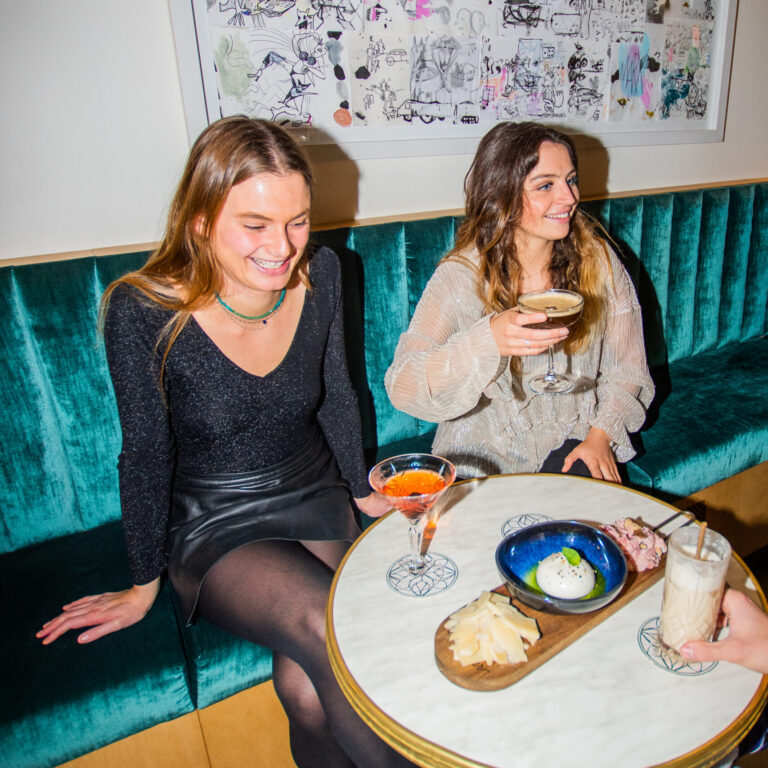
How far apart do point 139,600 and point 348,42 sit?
1804mm

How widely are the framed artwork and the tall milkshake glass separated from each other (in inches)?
67.6

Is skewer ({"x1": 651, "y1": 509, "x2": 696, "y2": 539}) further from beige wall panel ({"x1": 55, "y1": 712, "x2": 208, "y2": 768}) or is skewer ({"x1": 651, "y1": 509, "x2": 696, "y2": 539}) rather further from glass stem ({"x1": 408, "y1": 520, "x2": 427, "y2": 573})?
beige wall panel ({"x1": 55, "y1": 712, "x2": 208, "y2": 768})

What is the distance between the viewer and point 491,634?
2.99ft

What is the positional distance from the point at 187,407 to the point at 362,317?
791 millimetres

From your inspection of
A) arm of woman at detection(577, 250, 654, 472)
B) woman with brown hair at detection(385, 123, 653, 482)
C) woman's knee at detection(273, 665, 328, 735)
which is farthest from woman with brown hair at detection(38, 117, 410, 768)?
arm of woman at detection(577, 250, 654, 472)

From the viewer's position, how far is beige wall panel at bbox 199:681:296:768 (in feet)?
4.73

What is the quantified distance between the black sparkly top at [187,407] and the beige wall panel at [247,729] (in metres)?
0.36

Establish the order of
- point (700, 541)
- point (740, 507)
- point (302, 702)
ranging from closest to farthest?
point (700, 541) < point (302, 702) < point (740, 507)

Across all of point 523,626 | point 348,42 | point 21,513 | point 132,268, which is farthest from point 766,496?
point 21,513

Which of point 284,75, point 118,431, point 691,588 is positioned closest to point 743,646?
point 691,588

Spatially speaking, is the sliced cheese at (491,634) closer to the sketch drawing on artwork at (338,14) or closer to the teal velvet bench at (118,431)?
the teal velvet bench at (118,431)

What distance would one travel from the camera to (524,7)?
2.32 metres

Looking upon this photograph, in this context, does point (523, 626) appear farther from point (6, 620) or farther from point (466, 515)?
point (6, 620)

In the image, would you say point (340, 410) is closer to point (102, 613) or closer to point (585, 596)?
point (102, 613)
